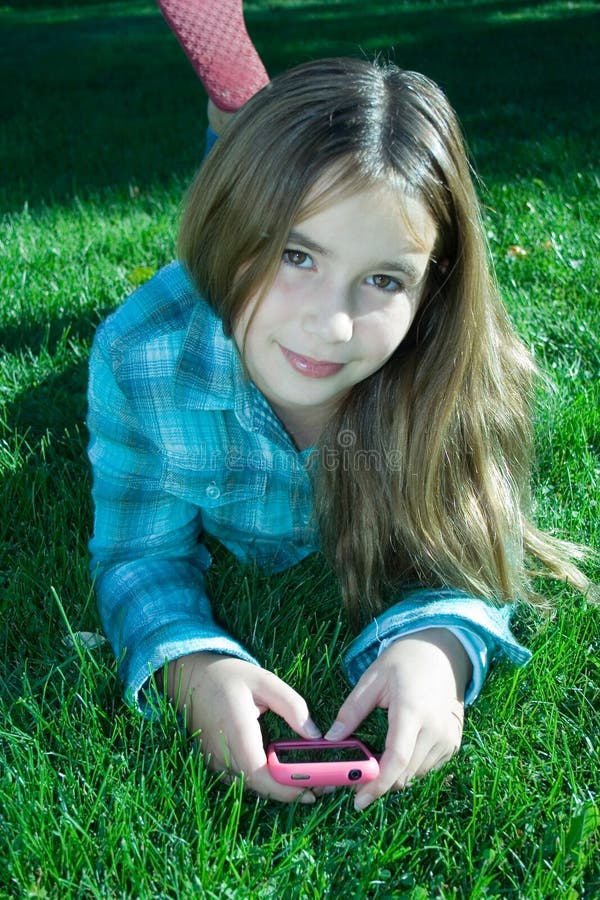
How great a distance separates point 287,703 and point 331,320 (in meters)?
0.60

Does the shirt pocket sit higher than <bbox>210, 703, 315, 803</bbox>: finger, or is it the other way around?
the shirt pocket

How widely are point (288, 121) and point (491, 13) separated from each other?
8814mm

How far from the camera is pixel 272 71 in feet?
21.0

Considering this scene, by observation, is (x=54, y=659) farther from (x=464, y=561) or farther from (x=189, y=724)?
(x=464, y=561)

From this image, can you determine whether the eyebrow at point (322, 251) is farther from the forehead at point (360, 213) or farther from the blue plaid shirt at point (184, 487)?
the blue plaid shirt at point (184, 487)

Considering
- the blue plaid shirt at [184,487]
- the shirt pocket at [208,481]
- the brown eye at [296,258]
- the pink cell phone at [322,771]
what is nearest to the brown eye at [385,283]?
the brown eye at [296,258]

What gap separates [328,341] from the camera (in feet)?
5.06

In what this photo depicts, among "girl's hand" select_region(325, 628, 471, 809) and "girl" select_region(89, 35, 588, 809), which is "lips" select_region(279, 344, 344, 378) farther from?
"girl's hand" select_region(325, 628, 471, 809)

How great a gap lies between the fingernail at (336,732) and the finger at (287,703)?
0.05 ft

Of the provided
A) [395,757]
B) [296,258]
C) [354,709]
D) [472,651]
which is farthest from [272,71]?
[395,757]

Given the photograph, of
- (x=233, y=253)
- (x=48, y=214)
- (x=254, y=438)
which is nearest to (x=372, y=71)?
(x=233, y=253)

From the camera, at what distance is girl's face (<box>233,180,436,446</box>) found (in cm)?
151

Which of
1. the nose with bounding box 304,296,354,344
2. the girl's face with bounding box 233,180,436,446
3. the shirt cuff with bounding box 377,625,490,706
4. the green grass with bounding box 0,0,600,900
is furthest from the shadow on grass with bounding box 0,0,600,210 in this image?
the shirt cuff with bounding box 377,625,490,706

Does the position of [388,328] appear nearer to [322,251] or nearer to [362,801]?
[322,251]
